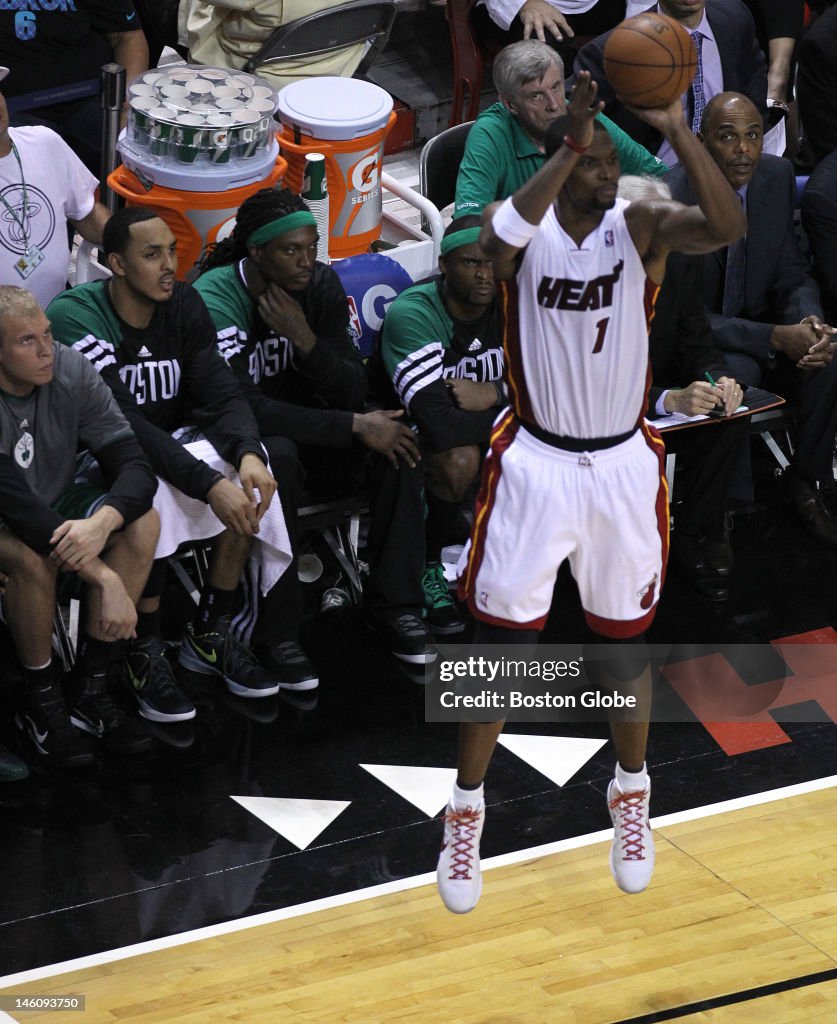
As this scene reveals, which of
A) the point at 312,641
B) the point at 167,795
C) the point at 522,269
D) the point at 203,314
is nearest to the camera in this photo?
the point at 522,269


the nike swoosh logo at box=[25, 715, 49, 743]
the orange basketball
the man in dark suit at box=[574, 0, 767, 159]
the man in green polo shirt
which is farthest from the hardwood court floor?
the man in dark suit at box=[574, 0, 767, 159]

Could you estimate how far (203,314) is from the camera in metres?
5.66

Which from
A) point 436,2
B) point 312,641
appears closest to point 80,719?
point 312,641

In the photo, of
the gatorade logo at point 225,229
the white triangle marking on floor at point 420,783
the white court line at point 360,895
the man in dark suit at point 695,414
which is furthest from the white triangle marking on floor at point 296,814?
the gatorade logo at point 225,229

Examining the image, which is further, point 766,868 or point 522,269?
point 766,868

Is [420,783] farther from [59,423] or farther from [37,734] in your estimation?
[59,423]

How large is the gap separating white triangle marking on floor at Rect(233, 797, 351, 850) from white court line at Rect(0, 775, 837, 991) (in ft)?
1.02

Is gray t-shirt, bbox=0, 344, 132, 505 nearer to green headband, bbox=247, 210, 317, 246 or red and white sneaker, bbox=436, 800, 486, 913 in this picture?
green headband, bbox=247, 210, 317, 246

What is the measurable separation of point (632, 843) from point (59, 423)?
7.28ft

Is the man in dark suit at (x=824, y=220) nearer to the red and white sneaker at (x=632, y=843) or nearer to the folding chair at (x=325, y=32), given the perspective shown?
the folding chair at (x=325, y=32)

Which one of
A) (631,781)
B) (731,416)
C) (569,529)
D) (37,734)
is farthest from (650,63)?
(37,734)

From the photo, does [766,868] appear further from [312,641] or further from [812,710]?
[312,641]

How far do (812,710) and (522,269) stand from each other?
254cm

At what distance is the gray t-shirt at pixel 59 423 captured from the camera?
5.23m
